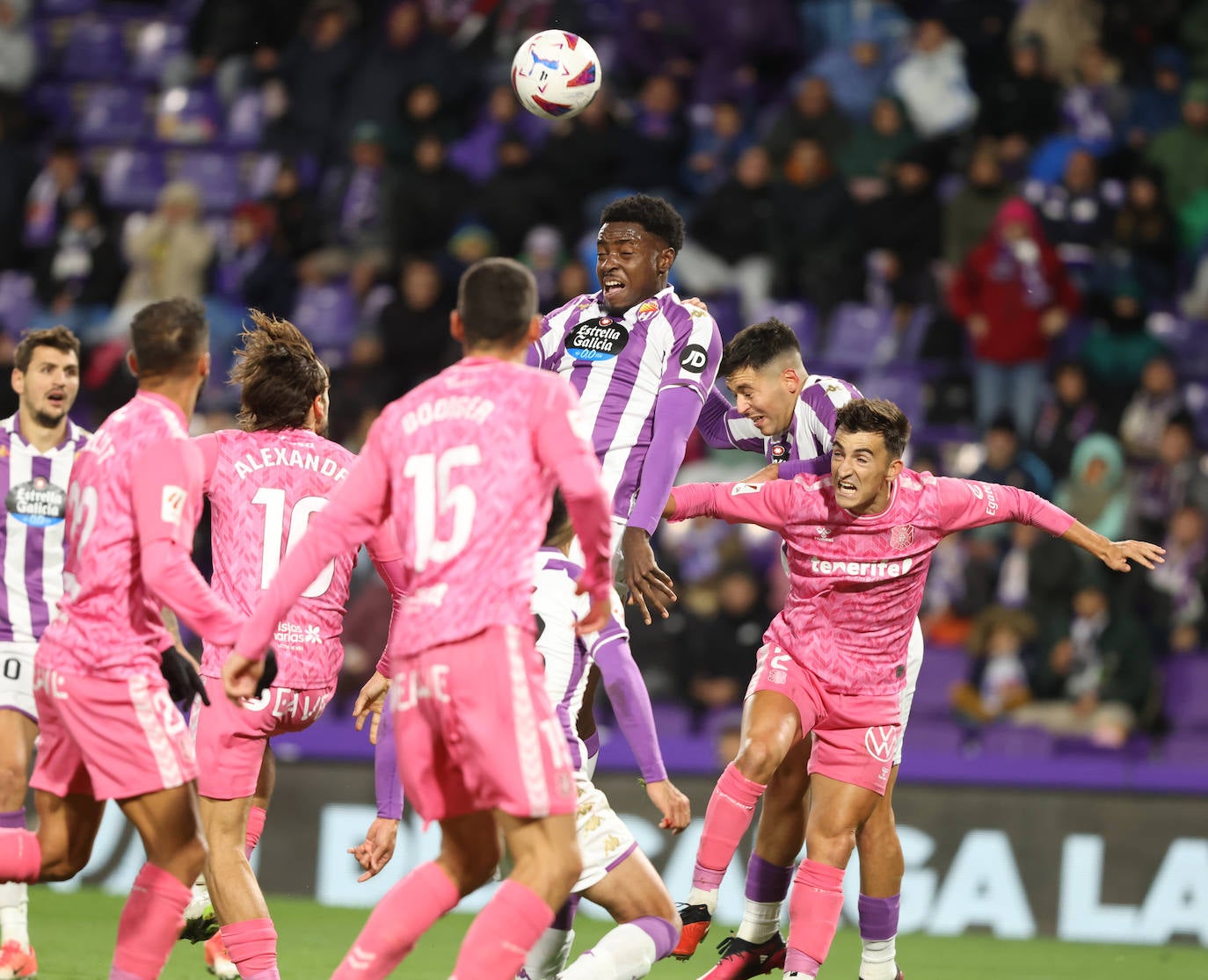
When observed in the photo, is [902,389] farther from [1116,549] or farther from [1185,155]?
[1116,549]

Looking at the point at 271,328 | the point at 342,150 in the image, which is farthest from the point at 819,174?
the point at 271,328

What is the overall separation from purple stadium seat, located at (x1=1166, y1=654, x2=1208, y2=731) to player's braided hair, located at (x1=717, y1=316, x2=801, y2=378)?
516cm

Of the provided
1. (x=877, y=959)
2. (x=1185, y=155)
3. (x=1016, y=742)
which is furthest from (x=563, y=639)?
(x=1185, y=155)

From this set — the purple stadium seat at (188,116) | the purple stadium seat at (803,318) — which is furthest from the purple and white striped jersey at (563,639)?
the purple stadium seat at (188,116)

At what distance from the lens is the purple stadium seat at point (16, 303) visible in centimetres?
1547

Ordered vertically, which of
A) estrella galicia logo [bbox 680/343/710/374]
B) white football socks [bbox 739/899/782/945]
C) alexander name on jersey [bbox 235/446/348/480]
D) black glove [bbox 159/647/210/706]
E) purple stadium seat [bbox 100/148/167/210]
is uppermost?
purple stadium seat [bbox 100/148/167/210]

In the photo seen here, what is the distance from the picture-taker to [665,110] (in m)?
14.9

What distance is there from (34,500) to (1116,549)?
4.76 meters

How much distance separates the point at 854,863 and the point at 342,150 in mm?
8989

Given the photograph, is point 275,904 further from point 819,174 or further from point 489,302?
point 819,174

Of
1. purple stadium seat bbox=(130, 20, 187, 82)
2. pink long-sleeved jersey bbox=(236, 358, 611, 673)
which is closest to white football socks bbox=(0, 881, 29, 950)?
pink long-sleeved jersey bbox=(236, 358, 611, 673)

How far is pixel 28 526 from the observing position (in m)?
7.87

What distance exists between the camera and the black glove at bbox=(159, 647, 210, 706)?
5.42 meters

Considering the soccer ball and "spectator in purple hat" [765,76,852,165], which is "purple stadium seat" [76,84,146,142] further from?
the soccer ball
